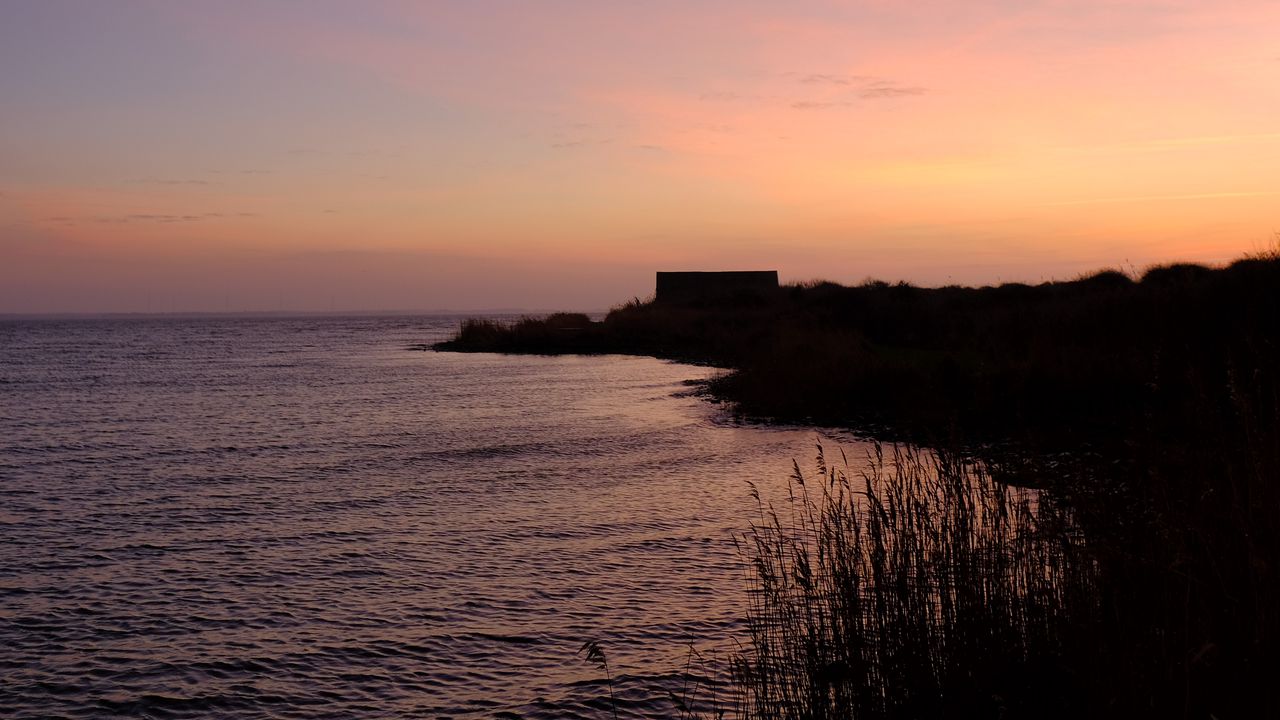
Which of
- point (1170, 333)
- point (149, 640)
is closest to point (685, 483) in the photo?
point (149, 640)

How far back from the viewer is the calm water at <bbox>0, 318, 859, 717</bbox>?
8516 mm

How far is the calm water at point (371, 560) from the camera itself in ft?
27.9

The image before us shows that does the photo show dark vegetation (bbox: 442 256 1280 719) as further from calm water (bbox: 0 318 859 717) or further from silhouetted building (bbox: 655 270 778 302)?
silhouetted building (bbox: 655 270 778 302)

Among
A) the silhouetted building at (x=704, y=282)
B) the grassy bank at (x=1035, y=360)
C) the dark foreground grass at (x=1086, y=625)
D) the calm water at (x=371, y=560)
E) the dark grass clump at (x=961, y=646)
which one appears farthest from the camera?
the silhouetted building at (x=704, y=282)

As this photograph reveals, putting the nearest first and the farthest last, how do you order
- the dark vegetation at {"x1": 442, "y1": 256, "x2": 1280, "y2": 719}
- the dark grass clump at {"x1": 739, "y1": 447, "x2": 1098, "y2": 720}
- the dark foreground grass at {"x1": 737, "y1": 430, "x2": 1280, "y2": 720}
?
the dark foreground grass at {"x1": 737, "y1": 430, "x2": 1280, "y2": 720}, the dark vegetation at {"x1": 442, "y1": 256, "x2": 1280, "y2": 719}, the dark grass clump at {"x1": 739, "y1": 447, "x2": 1098, "y2": 720}

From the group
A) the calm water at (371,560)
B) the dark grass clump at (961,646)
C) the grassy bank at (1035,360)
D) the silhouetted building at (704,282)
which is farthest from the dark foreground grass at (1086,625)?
the silhouetted building at (704,282)

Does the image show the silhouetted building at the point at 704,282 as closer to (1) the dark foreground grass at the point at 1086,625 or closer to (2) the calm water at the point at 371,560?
(2) the calm water at the point at 371,560

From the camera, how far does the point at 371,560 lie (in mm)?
12836

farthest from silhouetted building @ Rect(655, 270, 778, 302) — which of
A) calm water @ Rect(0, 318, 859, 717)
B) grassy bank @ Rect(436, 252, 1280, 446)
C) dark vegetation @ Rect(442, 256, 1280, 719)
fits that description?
dark vegetation @ Rect(442, 256, 1280, 719)

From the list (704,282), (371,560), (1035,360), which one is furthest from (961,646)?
(704,282)

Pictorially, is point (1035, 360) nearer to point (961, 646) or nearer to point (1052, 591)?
point (1052, 591)

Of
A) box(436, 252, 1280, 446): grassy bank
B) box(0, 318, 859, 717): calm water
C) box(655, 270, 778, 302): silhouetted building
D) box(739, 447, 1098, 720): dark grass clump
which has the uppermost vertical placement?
box(655, 270, 778, 302): silhouetted building

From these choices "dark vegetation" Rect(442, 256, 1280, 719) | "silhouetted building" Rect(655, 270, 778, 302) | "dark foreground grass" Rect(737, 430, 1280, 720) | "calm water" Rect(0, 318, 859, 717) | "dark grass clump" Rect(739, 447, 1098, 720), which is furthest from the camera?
"silhouetted building" Rect(655, 270, 778, 302)

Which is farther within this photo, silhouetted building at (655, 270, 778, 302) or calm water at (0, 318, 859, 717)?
silhouetted building at (655, 270, 778, 302)
